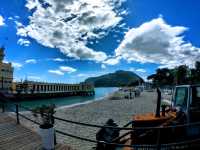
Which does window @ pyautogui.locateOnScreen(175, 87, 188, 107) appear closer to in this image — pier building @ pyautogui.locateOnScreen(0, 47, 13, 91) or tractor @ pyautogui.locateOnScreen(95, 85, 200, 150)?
tractor @ pyautogui.locateOnScreen(95, 85, 200, 150)

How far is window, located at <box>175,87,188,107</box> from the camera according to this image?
7216mm

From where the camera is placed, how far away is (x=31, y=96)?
273 feet

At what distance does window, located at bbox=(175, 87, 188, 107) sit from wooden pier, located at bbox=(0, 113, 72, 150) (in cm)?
376

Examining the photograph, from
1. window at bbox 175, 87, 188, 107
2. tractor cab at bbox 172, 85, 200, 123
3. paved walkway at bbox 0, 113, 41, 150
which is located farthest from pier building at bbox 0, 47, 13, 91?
tractor cab at bbox 172, 85, 200, 123

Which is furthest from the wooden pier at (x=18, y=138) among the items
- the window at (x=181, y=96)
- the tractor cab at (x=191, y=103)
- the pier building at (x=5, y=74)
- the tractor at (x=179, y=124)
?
the pier building at (x=5, y=74)

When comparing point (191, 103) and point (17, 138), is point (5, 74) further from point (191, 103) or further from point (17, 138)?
point (191, 103)

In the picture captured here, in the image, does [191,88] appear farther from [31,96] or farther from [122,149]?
[31,96]

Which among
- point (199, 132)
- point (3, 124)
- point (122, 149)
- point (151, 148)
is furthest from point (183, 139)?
point (3, 124)

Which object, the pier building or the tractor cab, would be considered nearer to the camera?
the tractor cab

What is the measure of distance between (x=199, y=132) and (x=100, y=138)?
3.12 m

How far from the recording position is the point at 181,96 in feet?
24.6

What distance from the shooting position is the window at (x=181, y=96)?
7.22 m

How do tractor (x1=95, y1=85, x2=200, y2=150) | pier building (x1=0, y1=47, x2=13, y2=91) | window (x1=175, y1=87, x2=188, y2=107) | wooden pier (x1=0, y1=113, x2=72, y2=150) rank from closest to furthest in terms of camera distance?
1. tractor (x1=95, y1=85, x2=200, y2=150)
2. window (x1=175, y1=87, x2=188, y2=107)
3. wooden pier (x1=0, y1=113, x2=72, y2=150)
4. pier building (x1=0, y1=47, x2=13, y2=91)

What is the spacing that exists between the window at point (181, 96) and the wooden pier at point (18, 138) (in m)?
3.76
